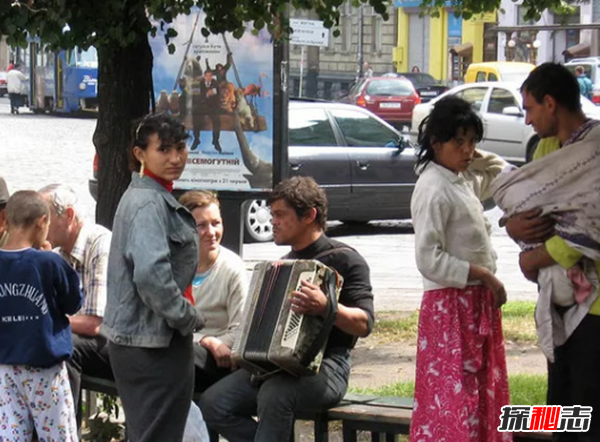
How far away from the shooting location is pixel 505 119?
23109mm

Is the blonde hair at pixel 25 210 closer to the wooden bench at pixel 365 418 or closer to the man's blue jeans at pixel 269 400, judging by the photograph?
the man's blue jeans at pixel 269 400

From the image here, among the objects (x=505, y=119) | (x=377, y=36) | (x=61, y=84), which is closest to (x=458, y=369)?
(x=505, y=119)

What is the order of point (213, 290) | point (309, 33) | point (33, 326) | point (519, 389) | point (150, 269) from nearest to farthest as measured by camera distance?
point (150, 269) < point (33, 326) < point (213, 290) < point (519, 389) < point (309, 33)

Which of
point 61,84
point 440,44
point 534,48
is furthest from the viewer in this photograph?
point 440,44

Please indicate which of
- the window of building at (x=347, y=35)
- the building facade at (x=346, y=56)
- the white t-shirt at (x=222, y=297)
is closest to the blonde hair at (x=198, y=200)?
the white t-shirt at (x=222, y=297)

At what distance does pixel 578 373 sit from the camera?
4172 millimetres

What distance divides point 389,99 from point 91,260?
97.2ft

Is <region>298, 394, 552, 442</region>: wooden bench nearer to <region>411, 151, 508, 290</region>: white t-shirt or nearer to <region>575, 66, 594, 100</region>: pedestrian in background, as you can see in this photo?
<region>411, 151, 508, 290</region>: white t-shirt

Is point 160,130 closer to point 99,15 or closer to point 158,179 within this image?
point 158,179

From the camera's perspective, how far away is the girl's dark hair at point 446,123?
15.8ft

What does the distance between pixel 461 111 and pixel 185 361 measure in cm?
146

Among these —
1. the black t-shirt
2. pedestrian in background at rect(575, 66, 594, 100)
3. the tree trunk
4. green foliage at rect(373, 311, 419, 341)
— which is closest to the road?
the tree trunk

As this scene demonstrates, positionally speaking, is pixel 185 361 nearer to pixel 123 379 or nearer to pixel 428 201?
pixel 123 379

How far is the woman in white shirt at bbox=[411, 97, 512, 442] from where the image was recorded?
4.77 metres
